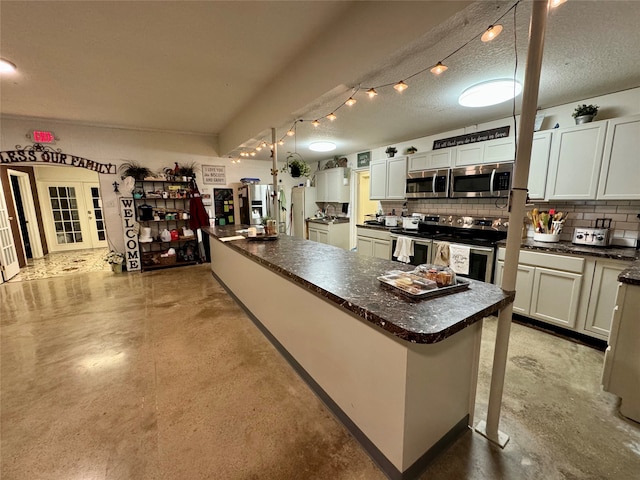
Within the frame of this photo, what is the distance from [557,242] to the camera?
110 inches

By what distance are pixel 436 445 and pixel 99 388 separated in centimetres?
235

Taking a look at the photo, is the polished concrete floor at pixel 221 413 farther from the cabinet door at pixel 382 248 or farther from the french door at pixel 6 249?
the french door at pixel 6 249

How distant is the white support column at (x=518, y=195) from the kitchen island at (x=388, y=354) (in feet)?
0.34

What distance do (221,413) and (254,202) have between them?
462 centimetres

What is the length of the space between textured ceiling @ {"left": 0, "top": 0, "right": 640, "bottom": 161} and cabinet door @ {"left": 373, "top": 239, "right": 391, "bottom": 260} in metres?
1.89

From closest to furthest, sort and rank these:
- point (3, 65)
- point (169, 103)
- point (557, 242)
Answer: point (3, 65), point (557, 242), point (169, 103)

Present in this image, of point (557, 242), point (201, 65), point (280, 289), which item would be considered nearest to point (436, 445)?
point (280, 289)

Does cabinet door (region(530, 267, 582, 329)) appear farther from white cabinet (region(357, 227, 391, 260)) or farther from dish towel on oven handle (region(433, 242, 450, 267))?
white cabinet (region(357, 227, 391, 260))

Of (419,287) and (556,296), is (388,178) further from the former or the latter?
(419,287)

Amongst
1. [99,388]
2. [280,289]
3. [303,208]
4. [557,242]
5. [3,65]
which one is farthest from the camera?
[303,208]

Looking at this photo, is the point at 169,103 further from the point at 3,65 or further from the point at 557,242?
the point at 557,242

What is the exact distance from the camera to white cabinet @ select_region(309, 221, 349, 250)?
5824 mm

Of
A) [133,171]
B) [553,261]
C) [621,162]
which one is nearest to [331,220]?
[133,171]

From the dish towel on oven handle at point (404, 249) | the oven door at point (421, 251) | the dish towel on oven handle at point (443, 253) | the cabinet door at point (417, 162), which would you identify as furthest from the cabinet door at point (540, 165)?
the dish towel on oven handle at point (404, 249)
